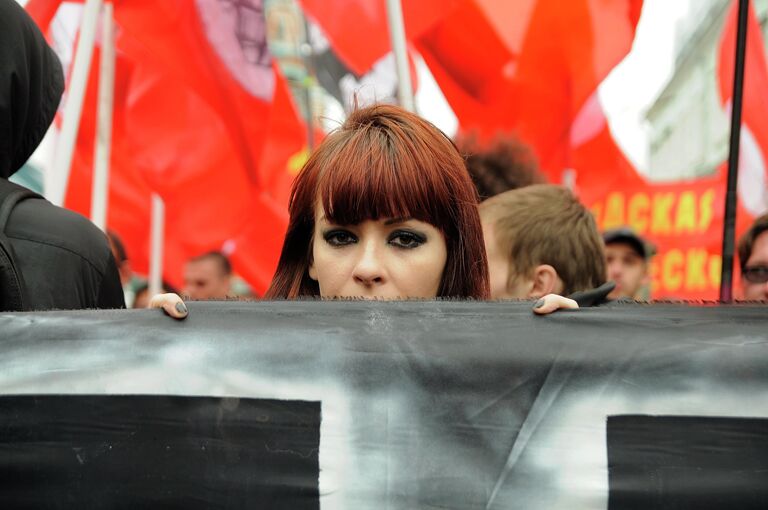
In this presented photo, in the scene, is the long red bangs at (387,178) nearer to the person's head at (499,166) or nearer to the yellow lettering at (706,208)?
the person's head at (499,166)

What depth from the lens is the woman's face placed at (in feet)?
5.45

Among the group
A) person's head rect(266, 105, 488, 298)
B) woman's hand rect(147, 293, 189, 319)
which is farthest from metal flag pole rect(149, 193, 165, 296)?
woman's hand rect(147, 293, 189, 319)

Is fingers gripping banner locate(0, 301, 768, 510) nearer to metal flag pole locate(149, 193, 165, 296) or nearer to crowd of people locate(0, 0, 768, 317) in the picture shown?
crowd of people locate(0, 0, 768, 317)

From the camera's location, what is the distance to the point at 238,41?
14.7 ft

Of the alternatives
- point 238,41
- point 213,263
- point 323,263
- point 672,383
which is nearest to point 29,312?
point 323,263

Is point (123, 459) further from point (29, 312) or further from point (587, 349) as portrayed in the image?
point (587, 349)

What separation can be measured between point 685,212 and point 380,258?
4478 millimetres

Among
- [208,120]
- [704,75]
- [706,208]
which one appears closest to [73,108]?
[208,120]

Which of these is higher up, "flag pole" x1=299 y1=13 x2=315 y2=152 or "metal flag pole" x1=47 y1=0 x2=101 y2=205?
"flag pole" x1=299 y1=13 x2=315 y2=152

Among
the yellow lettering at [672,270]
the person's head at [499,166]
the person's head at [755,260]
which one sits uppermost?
the yellow lettering at [672,270]

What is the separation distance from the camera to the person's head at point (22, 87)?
66.1 inches

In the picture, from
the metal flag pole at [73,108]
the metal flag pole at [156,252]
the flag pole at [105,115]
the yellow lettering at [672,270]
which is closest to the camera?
the metal flag pole at [73,108]

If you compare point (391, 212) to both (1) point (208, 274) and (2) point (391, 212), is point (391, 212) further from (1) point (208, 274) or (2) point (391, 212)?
(1) point (208, 274)

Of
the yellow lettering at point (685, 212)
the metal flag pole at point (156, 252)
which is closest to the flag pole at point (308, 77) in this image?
the metal flag pole at point (156, 252)
